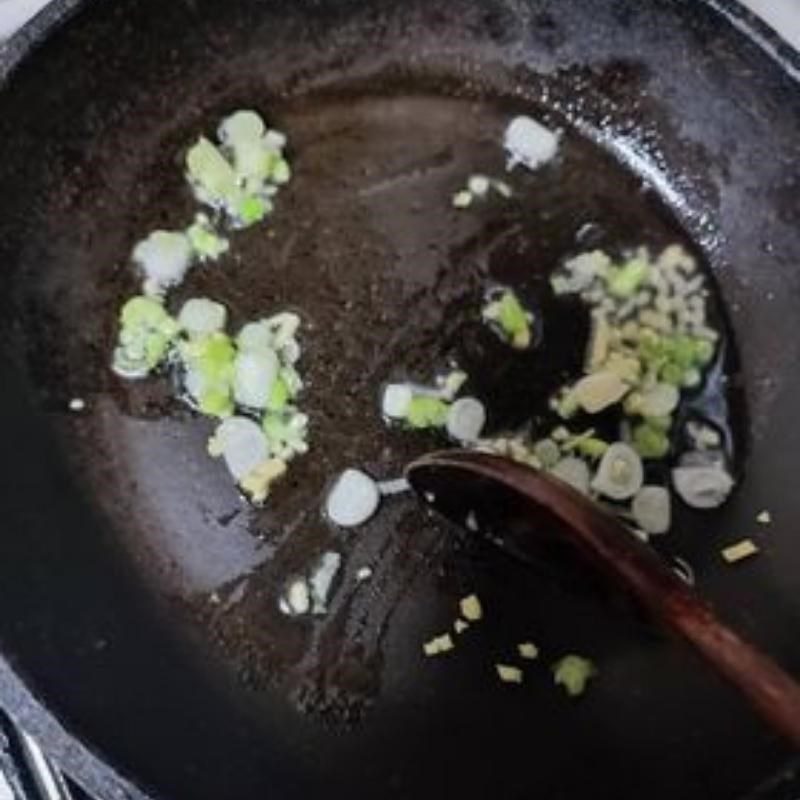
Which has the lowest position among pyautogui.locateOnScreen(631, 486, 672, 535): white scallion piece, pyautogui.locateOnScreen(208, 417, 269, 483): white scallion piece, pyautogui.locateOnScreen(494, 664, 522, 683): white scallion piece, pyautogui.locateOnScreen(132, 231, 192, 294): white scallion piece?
pyautogui.locateOnScreen(494, 664, 522, 683): white scallion piece

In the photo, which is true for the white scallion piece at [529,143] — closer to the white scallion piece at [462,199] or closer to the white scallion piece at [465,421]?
the white scallion piece at [462,199]

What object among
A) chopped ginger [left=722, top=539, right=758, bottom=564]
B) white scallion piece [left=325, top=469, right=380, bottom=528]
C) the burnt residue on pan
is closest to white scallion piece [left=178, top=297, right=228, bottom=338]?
the burnt residue on pan

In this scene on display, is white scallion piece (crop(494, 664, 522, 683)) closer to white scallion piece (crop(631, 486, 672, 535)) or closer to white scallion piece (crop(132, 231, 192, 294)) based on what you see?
white scallion piece (crop(631, 486, 672, 535))

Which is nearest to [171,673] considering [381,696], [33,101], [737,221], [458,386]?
[381,696]

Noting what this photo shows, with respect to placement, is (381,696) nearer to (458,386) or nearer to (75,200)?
(458,386)

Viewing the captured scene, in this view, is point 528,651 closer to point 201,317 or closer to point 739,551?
point 739,551

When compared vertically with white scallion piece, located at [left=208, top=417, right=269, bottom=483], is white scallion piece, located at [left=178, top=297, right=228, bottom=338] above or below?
above

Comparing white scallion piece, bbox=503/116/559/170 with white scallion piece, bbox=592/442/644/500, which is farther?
white scallion piece, bbox=503/116/559/170
